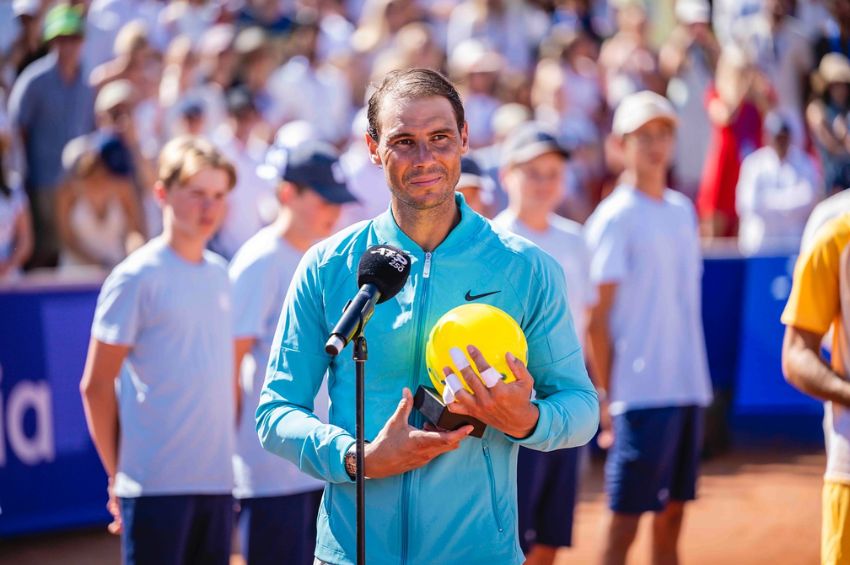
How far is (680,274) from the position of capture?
7070mm

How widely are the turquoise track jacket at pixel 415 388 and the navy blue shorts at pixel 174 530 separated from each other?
5.97 feet

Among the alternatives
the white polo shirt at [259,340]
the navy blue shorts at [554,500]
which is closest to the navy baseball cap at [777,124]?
the navy blue shorts at [554,500]

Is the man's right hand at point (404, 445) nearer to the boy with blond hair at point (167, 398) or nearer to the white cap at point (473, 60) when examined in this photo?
the boy with blond hair at point (167, 398)

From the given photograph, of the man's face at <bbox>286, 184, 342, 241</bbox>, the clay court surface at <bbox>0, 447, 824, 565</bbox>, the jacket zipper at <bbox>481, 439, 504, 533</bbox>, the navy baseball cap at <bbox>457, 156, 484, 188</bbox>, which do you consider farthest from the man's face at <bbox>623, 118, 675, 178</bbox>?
the jacket zipper at <bbox>481, 439, 504, 533</bbox>

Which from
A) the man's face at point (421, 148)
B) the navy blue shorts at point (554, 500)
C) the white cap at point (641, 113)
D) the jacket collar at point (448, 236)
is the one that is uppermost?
the white cap at point (641, 113)

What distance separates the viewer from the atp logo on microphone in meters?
3.20

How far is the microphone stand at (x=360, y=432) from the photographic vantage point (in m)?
3.06

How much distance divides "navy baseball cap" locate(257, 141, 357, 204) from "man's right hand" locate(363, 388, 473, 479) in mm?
2874

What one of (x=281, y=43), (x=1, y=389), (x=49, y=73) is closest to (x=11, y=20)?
(x=49, y=73)

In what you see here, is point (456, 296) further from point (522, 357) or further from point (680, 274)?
point (680, 274)

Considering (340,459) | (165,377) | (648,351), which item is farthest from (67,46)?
(340,459)

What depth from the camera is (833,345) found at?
185 inches

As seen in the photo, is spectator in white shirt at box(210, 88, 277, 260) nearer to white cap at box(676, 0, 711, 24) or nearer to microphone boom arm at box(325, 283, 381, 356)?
white cap at box(676, 0, 711, 24)

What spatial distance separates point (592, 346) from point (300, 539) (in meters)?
2.30
